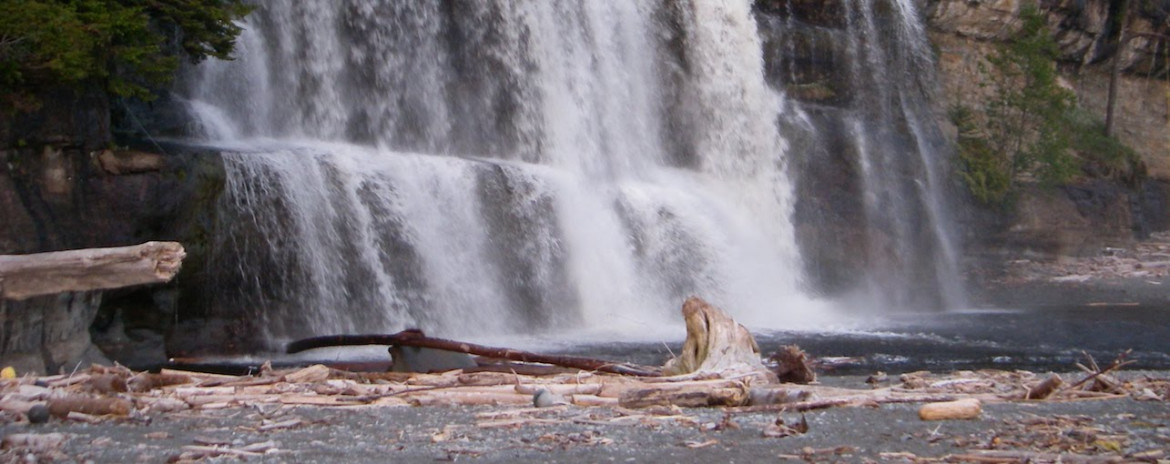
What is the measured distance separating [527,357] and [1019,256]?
24.4m

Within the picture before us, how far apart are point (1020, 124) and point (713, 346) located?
84.4 ft

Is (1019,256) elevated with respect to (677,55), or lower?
lower

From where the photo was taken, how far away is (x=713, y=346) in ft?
29.0

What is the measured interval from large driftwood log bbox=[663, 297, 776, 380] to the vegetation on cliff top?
7049mm

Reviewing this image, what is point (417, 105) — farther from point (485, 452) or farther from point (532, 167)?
point (485, 452)

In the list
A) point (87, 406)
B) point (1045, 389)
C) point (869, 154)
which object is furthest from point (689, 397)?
point (869, 154)

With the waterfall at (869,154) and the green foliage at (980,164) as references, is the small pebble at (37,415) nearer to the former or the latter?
the waterfall at (869,154)

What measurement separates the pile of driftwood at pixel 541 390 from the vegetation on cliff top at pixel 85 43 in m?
5.48

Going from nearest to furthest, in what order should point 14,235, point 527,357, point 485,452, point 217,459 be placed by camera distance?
point 217,459, point 485,452, point 527,357, point 14,235

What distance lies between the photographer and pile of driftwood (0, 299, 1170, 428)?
6742mm

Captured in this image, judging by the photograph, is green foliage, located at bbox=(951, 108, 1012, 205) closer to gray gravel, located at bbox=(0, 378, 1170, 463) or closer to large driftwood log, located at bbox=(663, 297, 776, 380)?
large driftwood log, located at bbox=(663, 297, 776, 380)

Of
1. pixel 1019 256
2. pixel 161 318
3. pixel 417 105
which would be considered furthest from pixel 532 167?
pixel 1019 256

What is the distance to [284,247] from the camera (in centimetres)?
1504

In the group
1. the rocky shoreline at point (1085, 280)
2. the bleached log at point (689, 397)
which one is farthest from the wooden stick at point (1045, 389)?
the rocky shoreline at point (1085, 280)
